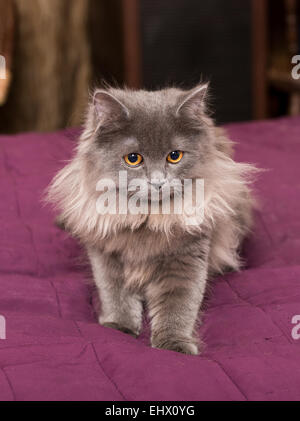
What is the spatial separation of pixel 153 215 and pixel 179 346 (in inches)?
12.9

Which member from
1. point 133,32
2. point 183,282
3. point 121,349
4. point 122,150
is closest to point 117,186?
point 122,150

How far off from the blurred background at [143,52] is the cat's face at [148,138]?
2.39 metres

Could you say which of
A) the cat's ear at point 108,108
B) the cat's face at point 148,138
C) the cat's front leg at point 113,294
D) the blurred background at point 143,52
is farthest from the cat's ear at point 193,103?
the blurred background at point 143,52

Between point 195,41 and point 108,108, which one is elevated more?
point 195,41

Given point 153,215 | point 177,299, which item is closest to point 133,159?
point 153,215

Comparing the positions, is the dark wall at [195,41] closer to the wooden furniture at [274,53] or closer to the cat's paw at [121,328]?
the wooden furniture at [274,53]

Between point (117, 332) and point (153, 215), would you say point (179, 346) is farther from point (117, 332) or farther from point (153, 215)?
point (153, 215)

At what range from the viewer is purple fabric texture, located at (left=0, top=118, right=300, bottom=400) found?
106 centimetres

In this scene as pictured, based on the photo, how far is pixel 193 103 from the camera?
4.78ft

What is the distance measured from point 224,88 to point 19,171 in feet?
7.41

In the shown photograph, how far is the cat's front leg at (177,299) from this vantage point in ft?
4.57

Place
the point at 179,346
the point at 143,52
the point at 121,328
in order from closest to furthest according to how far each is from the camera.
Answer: the point at 179,346, the point at 121,328, the point at 143,52

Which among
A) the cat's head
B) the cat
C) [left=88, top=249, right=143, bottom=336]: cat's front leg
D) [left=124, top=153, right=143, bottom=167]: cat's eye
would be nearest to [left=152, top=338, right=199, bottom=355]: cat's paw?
the cat

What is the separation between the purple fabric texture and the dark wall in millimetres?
1646
